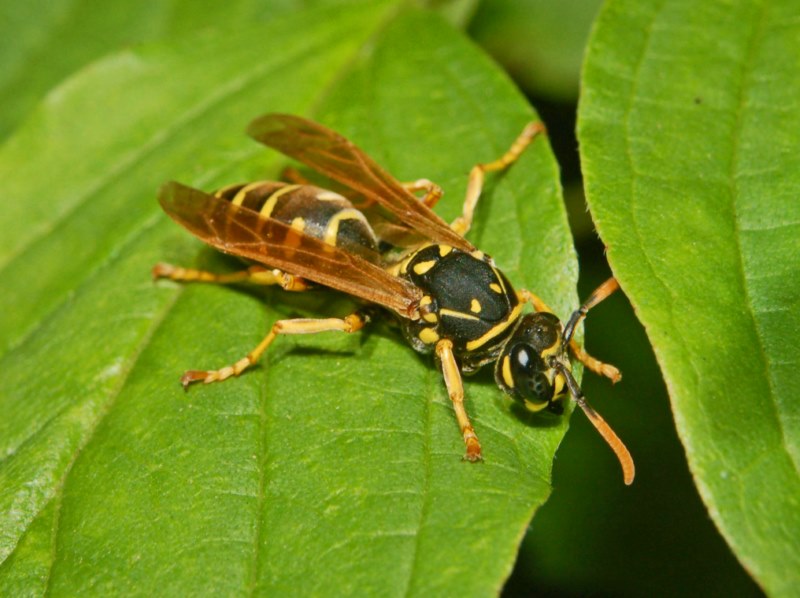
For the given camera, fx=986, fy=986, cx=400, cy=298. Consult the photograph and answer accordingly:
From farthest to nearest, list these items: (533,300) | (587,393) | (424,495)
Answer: (587,393) < (533,300) < (424,495)

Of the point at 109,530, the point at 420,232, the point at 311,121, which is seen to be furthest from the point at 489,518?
the point at 311,121

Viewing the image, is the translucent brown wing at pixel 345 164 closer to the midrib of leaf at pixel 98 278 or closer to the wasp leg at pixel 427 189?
the wasp leg at pixel 427 189

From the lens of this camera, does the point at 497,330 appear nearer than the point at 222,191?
Yes

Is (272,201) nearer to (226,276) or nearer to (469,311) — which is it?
(226,276)

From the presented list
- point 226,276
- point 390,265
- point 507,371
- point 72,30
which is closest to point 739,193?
point 507,371

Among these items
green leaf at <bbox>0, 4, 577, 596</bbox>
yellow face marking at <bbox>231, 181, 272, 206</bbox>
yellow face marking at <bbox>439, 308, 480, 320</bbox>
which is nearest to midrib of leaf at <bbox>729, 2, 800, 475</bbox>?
green leaf at <bbox>0, 4, 577, 596</bbox>

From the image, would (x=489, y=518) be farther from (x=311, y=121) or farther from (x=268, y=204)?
(x=311, y=121)
